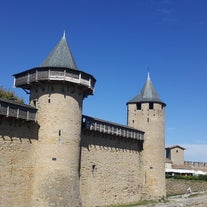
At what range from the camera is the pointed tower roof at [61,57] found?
1988 centimetres

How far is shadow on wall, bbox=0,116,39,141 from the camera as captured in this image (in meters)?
17.2

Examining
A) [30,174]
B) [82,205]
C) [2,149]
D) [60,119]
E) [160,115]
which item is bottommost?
[82,205]

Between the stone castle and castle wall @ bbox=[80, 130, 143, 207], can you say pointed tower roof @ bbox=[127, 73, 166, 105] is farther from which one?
the stone castle

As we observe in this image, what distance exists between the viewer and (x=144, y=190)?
2728 centimetres

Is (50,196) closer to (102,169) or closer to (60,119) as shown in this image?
(60,119)

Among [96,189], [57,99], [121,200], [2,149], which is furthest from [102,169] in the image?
[2,149]

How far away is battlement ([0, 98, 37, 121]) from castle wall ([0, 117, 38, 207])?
1.14ft

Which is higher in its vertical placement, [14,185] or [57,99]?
[57,99]

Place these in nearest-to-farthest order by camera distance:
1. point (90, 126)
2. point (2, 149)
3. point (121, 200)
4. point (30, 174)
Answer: point (2, 149) < point (30, 174) < point (90, 126) < point (121, 200)

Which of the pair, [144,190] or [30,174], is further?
[144,190]

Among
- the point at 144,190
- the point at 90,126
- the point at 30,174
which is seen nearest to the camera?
the point at 30,174

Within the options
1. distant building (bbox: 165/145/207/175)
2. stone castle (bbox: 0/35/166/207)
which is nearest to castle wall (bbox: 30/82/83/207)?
stone castle (bbox: 0/35/166/207)

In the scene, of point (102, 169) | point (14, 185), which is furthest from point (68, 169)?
point (102, 169)

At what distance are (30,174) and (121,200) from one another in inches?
349
